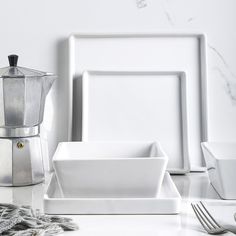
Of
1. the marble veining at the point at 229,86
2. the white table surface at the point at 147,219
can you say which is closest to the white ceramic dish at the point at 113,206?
the white table surface at the point at 147,219

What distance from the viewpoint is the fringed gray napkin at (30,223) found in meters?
0.80

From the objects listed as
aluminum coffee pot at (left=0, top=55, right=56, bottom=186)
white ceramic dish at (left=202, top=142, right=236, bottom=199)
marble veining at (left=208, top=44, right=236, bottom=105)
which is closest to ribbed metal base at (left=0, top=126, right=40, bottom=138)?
aluminum coffee pot at (left=0, top=55, right=56, bottom=186)

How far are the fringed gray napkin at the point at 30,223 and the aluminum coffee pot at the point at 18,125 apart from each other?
0.23 meters

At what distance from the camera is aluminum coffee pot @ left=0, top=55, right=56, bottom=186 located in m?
1.10

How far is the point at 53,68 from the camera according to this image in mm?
1296

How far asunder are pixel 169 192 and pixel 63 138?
0.39m

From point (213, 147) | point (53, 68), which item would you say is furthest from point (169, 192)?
point (53, 68)

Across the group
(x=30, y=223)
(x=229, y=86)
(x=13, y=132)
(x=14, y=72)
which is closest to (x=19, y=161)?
(x=13, y=132)

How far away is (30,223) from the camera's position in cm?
82

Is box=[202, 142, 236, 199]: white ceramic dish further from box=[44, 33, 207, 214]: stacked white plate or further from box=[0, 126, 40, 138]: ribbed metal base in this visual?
box=[0, 126, 40, 138]: ribbed metal base

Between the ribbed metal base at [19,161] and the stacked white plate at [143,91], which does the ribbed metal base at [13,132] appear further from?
the stacked white plate at [143,91]

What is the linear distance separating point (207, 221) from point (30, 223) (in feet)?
0.96

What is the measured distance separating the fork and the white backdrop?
15.7 inches

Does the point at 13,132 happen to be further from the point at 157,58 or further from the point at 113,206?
the point at 157,58
